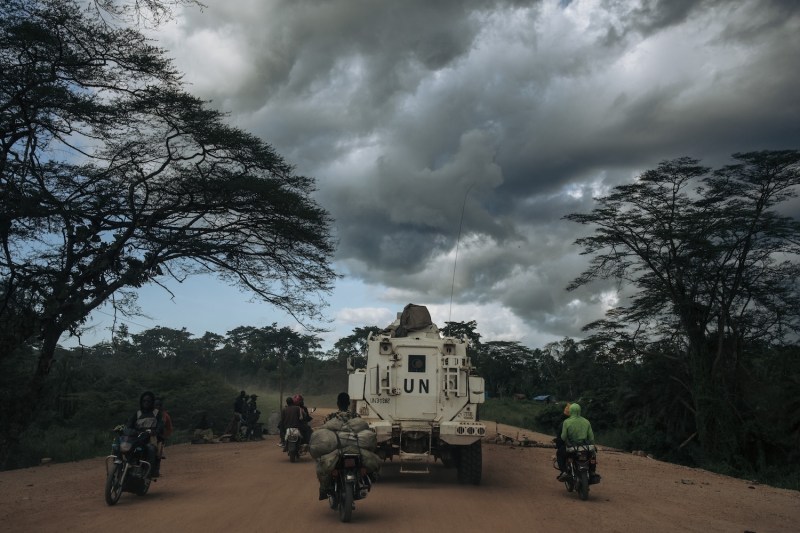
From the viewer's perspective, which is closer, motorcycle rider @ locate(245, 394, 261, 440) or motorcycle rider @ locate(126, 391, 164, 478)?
motorcycle rider @ locate(126, 391, 164, 478)

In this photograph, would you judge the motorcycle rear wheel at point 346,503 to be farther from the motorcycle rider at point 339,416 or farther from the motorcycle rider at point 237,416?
the motorcycle rider at point 237,416

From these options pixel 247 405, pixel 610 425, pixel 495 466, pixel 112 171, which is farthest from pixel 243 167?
pixel 610 425

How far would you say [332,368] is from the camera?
197 feet

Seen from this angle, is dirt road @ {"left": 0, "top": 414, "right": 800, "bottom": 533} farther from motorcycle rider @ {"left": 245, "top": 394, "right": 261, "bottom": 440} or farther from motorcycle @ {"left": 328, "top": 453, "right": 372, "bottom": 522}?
motorcycle rider @ {"left": 245, "top": 394, "right": 261, "bottom": 440}

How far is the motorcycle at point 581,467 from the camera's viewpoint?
10.1 metres

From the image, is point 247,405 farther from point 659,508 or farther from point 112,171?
point 659,508

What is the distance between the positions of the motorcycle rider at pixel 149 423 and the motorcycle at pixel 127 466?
0.10 metres

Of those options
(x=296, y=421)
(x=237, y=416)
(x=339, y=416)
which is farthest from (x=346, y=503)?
(x=237, y=416)

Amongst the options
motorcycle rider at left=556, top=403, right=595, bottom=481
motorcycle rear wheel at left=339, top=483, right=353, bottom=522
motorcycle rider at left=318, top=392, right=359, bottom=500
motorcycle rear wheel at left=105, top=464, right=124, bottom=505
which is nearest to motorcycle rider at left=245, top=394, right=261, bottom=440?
motorcycle rear wheel at left=105, top=464, right=124, bottom=505

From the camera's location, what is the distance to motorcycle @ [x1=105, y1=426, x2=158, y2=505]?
8.95 metres

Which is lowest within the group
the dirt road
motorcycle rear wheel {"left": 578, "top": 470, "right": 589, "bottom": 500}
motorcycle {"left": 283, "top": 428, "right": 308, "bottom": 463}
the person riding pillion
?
the dirt road

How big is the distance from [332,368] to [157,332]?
19094mm

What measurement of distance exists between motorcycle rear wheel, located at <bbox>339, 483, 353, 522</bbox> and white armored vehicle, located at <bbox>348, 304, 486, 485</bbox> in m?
3.33

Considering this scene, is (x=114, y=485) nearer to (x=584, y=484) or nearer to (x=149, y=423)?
(x=149, y=423)
